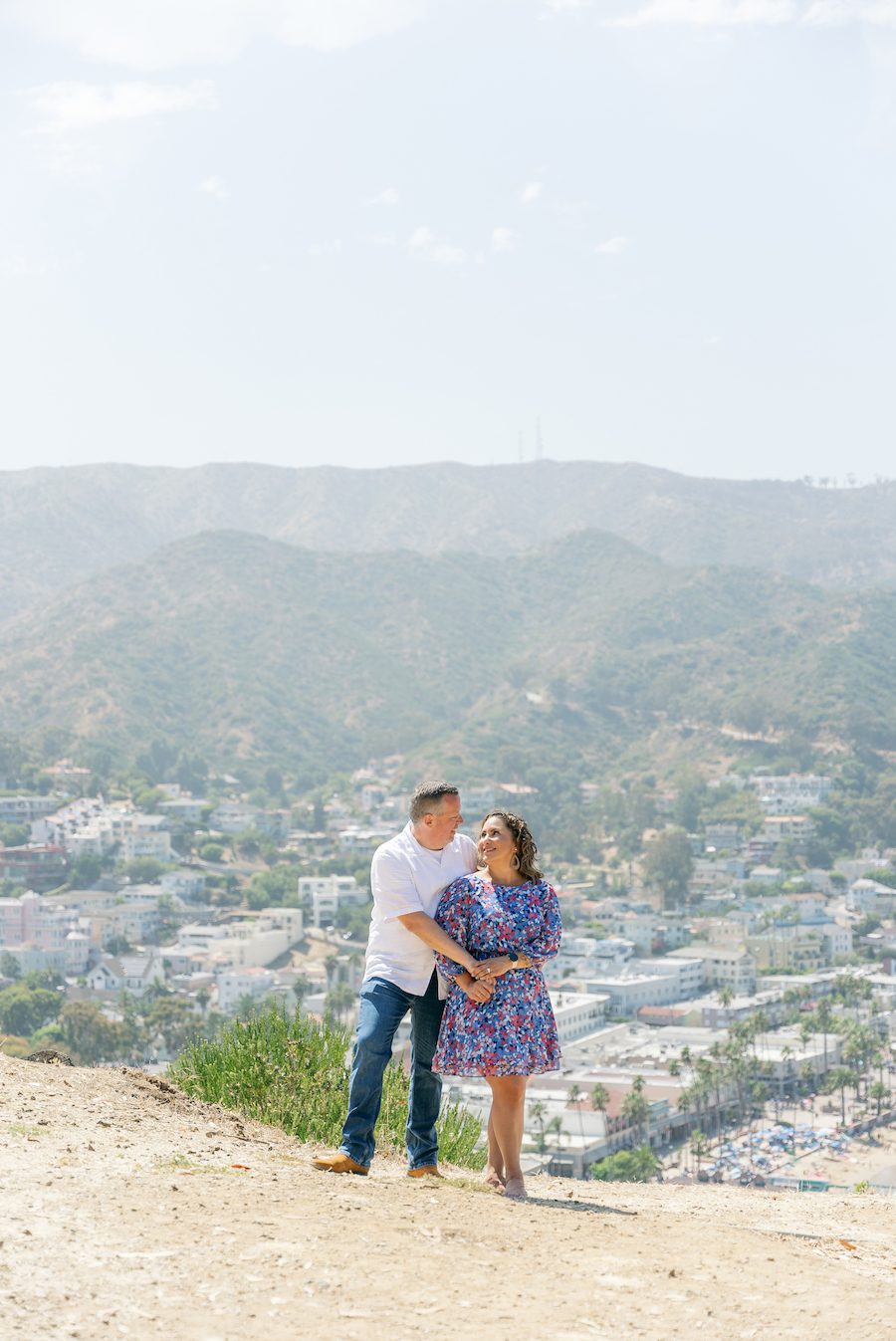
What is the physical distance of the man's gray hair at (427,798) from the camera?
438 cm

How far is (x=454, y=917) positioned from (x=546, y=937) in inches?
9.7

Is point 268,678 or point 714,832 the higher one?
point 268,678

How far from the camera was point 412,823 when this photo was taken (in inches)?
176

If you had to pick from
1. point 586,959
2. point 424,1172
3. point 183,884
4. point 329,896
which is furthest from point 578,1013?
point 424,1172

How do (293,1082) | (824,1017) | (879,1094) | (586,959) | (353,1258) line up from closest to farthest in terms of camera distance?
(353,1258) → (293,1082) → (879,1094) → (824,1017) → (586,959)

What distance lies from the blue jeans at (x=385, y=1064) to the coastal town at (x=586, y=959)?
13901 millimetres

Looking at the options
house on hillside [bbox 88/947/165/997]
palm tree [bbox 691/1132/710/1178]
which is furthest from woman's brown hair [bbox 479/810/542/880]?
house on hillside [bbox 88/947/165/997]

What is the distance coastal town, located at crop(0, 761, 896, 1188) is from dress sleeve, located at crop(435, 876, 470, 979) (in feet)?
46.3

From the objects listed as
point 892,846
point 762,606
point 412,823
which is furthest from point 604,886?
point 412,823

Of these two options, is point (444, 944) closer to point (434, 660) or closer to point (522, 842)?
point (522, 842)

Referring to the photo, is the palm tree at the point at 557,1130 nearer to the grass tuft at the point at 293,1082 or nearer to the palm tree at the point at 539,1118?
the palm tree at the point at 539,1118

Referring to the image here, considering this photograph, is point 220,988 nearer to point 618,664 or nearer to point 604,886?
point 604,886

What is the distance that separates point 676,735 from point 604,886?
73.4 ft

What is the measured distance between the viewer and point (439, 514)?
16412 cm
